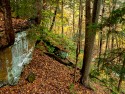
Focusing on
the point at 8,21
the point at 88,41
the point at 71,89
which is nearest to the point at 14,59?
the point at 8,21

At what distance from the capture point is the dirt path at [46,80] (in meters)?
10.8

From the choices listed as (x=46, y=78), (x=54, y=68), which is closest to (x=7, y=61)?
(x=46, y=78)

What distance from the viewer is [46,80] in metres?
12.3

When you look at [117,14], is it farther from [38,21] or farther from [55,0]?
[55,0]

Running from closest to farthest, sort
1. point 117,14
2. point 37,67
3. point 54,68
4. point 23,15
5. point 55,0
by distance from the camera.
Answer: point 117,14 → point 23,15 → point 37,67 → point 54,68 → point 55,0

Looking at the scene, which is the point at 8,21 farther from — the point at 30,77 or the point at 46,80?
the point at 46,80

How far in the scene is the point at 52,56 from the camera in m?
16.0

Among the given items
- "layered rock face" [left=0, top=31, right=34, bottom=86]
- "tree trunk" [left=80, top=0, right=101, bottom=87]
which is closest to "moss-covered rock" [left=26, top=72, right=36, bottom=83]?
"layered rock face" [left=0, top=31, right=34, bottom=86]

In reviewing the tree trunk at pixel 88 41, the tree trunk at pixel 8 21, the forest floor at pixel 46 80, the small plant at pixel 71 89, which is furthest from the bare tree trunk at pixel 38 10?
the small plant at pixel 71 89

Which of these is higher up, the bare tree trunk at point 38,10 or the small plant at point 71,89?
the bare tree trunk at point 38,10

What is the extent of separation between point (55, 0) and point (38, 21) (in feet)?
11.7

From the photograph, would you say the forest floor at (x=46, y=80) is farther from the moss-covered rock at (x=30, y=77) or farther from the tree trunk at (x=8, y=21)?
the tree trunk at (x=8, y=21)

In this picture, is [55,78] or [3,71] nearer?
[3,71]

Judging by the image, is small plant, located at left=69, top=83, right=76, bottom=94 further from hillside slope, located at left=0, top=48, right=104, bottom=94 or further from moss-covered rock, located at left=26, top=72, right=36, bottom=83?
moss-covered rock, located at left=26, top=72, right=36, bottom=83
